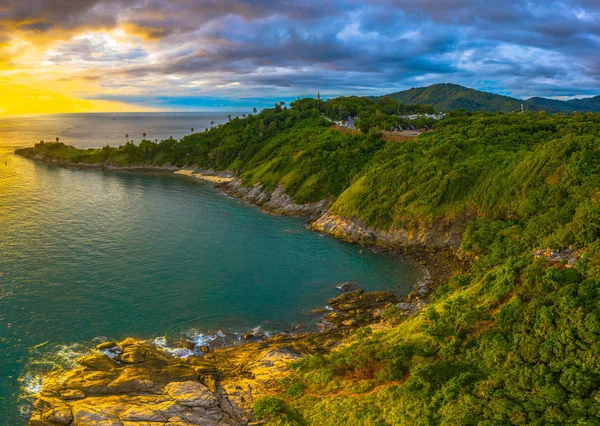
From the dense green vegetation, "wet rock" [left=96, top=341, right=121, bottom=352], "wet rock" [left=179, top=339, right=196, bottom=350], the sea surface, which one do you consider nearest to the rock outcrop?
"wet rock" [left=96, top=341, right=121, bottom=352]

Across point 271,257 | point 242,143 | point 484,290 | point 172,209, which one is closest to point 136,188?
point 172,209

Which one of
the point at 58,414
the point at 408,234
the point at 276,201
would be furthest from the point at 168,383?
the point at 276,201

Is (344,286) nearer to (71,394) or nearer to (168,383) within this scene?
(168,383)

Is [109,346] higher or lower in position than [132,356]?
lower

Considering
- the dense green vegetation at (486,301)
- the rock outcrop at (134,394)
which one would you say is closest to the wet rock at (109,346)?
the rock outcrop at (134,394)

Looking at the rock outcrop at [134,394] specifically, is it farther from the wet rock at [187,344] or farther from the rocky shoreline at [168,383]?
the wet rock at [187,344]

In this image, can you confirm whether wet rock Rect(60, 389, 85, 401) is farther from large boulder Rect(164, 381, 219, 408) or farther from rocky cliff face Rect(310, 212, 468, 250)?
rocky cliff face Rect(310, 212, 468, 250)
